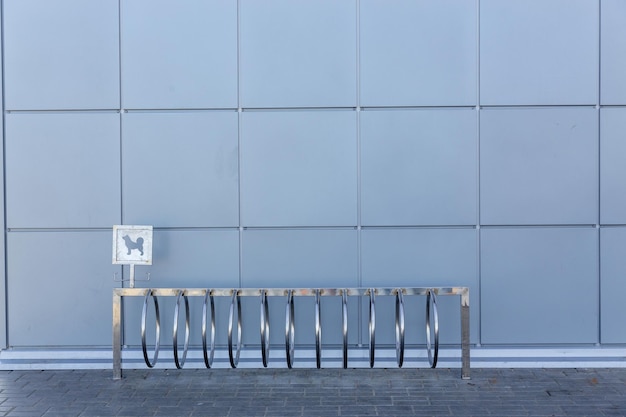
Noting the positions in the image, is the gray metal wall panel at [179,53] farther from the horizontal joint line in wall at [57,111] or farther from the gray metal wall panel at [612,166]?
the gray metal wall panel at [612,166]

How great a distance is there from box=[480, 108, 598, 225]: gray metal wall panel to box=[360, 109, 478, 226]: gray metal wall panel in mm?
166

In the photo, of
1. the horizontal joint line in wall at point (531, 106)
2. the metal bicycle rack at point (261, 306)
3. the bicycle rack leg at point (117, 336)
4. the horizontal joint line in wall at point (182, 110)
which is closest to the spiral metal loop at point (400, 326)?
the metal bicycle rack at point (261, 306)

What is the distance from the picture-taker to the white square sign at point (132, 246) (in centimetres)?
505

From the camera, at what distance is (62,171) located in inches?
211

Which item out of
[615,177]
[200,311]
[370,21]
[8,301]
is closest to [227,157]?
[200,311]

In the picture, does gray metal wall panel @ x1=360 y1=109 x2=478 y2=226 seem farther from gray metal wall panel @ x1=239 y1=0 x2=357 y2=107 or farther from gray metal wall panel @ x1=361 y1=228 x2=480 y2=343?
gray metal wall panel @ x1=239 y1=0 x2=357 y2=107

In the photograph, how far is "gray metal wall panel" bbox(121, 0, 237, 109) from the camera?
17.3ft

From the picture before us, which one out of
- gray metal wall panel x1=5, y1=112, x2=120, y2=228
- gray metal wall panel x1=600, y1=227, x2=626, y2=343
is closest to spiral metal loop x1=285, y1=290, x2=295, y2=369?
gray metal wall panel x1=5, y1=112, x2=120, y2=228

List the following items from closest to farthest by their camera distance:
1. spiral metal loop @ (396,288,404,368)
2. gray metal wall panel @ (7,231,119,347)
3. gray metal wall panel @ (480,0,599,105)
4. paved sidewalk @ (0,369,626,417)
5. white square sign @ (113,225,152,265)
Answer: paved sidewalk @ (0,369,626,417)
spiral metal loop @ (396,288,404,368)
white square sign @ (113,225,152,265)
gray metal wall panel @ (480,0,599,105)
gray metal wall panel @ (7,231,119,347)

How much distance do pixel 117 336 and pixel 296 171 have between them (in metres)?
2.37

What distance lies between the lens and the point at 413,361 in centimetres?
532

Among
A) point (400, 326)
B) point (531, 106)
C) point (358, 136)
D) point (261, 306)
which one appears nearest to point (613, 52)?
point (531, 106)

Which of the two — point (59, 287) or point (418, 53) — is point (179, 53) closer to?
point (418, 53)

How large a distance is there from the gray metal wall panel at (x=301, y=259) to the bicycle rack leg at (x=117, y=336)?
3.99ft
